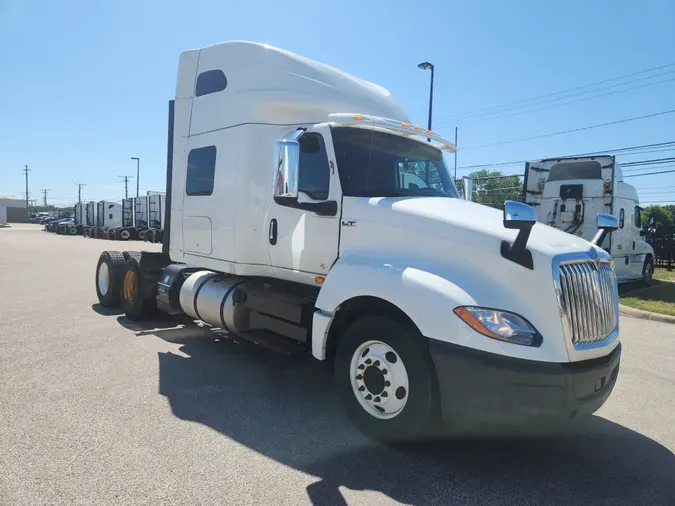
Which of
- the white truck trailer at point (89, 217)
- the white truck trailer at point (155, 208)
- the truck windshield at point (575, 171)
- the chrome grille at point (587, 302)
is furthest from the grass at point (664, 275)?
the white truck trailer at point (89, 217)

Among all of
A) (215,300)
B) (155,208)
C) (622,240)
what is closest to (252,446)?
(215,300)

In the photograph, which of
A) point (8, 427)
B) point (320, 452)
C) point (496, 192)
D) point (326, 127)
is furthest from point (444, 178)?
point (496, 192)

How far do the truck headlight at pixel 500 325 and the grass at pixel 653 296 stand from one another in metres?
9.05

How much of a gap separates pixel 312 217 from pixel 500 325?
214 centimetres

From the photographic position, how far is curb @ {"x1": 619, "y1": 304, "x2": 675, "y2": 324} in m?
9.91

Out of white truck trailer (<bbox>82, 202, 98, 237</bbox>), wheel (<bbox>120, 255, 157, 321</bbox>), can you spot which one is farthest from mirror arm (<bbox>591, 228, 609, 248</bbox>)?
white truck trailer (<bbox>82, 202, 98, 237</bbox>)

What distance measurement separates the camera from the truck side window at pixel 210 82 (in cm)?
583

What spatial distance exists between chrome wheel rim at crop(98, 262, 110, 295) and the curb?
1084 cm

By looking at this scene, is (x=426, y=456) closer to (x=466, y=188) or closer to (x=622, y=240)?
(x=466, y=188)

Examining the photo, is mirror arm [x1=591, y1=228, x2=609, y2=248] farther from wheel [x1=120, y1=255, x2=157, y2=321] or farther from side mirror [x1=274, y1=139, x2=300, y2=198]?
wheel [x1=120, y1=255, x2=157, y2=321]

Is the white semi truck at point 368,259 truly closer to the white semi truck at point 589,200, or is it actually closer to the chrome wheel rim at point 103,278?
the chrome wheel rim at point 103,278

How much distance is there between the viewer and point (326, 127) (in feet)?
15.1

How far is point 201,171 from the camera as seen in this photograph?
20.1ft

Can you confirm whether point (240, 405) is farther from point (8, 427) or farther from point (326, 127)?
point (326, 127)
